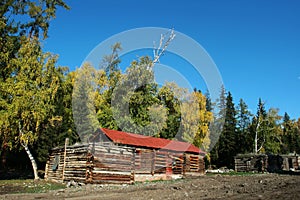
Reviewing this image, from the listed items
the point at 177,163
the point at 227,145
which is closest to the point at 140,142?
the point at 177,163

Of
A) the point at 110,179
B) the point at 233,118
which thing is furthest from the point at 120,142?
the point at 233,118

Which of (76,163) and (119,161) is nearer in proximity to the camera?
(119,161)

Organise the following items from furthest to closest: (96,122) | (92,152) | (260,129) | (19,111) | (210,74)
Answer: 1. (260,129)
2. (96,122)
3. (210,74)
4. (19,111)
5. (92,152)

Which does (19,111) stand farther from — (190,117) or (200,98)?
(200,98)

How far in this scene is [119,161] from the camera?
830 inches

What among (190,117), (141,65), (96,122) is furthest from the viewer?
(190,117)

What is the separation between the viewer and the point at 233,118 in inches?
2208

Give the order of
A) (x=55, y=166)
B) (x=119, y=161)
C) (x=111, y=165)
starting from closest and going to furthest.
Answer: (x=111, y=165) < (x=119, y=161) < (x=55, y=166)

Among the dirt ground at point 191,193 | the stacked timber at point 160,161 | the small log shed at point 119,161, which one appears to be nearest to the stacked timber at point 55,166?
the small log shed at point 119,161

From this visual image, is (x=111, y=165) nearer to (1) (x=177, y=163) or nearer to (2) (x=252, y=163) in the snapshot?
(1) (x=177, y=163)

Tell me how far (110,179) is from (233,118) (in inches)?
1602

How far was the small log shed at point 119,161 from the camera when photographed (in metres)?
20.1

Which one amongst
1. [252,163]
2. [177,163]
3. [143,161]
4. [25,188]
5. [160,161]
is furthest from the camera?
[252,163]

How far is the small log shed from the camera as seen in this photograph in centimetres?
2006
